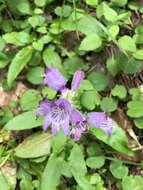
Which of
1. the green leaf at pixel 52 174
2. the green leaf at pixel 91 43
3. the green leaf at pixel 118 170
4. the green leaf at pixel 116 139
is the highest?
the green leaf at pixel 91 43

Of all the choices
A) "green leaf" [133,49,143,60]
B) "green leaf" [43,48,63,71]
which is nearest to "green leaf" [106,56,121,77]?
"green leaf" [133,49,143,60]

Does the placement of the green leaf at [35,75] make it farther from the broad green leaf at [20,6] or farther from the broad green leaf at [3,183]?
the broad green leaf at [3,183]

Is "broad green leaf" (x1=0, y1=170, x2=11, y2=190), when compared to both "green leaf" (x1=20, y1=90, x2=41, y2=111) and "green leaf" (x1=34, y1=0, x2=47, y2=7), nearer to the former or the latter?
"green leaf" (x1=20, y1=90, x2=41, y2=111)

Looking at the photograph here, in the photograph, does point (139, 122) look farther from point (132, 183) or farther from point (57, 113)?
point (57, 113)

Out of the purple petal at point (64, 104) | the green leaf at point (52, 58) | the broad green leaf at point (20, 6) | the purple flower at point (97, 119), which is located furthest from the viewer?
the broad green leaf at point (20, 6)

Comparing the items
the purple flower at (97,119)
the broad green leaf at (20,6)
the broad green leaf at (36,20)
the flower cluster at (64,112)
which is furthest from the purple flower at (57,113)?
the broad green leaf at (20,6)

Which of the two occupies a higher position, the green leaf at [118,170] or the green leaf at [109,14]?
the green leaf at [109,14]
